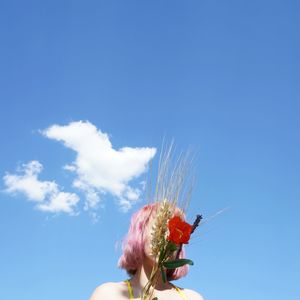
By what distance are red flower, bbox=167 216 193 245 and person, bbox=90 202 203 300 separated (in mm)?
1135

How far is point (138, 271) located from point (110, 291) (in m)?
0.30

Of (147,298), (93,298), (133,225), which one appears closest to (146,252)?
(133,225)

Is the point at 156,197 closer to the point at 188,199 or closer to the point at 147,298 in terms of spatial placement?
the point at 188,199

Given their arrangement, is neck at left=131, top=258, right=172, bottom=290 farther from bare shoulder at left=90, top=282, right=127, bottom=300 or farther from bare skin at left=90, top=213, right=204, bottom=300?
bare shoulder at left=90, top=282, right=127, bottom=300

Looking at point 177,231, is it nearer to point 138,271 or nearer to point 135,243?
point 135,243

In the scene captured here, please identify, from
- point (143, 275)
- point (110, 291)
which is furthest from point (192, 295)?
point (110, 291)

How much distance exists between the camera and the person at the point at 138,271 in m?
4.30

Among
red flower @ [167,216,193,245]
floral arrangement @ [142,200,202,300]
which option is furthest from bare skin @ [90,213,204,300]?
red flower @ [167,216,193,245]

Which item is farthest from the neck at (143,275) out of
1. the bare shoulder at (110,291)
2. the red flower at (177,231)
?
the red flower at (177,231)

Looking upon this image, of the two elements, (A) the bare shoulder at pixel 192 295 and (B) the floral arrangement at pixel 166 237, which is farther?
(A) the bare shoulder at pixel 192 295

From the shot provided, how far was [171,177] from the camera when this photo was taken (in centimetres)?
321

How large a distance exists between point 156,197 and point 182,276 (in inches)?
61.1

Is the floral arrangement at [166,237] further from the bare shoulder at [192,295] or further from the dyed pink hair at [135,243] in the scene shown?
the bare shoulder at [192,295]

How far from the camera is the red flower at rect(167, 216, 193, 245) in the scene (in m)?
3.05
